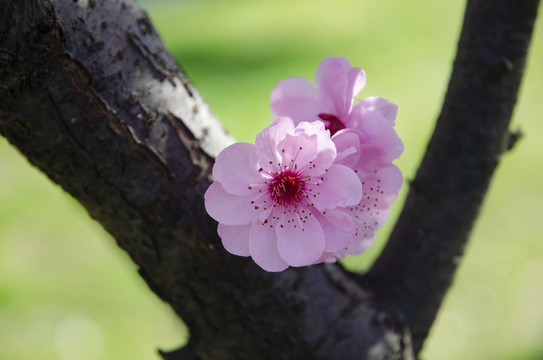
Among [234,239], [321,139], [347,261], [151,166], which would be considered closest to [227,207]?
[234,239]

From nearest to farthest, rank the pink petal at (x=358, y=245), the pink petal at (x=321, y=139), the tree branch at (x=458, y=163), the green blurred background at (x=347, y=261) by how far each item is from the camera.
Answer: the pink petal at (x=321, y=139), the pink petal at (x=358, y=245), the tree branch at (x=458, y=163), the green blurred background at (x=347, y=261)

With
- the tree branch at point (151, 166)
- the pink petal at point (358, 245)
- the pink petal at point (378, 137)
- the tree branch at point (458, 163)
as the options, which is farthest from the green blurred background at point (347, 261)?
the pink petal at point (378, 137)

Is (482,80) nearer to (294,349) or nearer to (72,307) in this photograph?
(294,349)

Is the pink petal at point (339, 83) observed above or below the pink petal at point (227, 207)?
above

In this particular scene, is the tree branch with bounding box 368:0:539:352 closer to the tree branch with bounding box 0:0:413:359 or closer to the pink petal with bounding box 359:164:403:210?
the tree branch with bounding box 0:0:413:359

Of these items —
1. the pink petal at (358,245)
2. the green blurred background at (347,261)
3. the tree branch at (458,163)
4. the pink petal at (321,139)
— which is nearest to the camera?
the pink petal at (321,139)

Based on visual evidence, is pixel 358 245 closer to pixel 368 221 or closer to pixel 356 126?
pixel 368 221

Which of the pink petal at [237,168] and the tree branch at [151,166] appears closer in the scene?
the pink petal at [237,168]

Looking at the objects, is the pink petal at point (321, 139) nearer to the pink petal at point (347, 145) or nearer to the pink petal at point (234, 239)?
the pink petal at point (347, 145)
